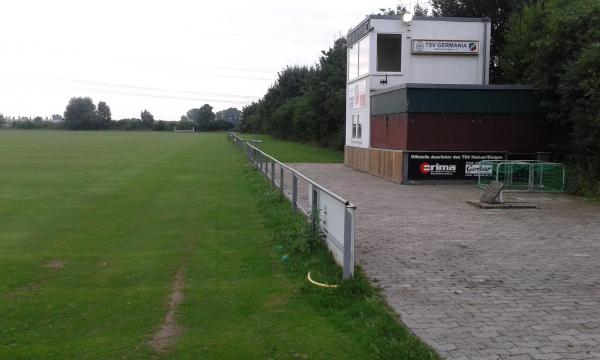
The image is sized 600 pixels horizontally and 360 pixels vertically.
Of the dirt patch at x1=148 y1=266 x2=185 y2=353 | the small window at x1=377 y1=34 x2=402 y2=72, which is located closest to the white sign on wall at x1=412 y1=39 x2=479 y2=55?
the small window at x1=377 y1=34 x2=402 y2=72

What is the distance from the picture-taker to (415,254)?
351 inches

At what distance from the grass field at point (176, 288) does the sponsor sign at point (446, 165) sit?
6506 millimetres

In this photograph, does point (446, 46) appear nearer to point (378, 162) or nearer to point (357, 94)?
point (357, 94)

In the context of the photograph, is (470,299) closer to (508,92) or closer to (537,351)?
(537,351)

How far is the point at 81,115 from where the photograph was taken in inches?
5069

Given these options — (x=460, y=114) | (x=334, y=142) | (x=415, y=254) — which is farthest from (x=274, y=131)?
(x=415, y=254)

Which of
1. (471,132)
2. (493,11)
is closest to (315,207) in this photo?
(471,132)

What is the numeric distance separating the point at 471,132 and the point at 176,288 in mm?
14570

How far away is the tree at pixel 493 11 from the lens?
106ft

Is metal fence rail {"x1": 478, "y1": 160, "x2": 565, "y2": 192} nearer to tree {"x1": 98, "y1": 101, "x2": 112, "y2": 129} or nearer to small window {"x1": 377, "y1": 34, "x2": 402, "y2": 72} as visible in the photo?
small window {"x1": 377, "y1": 34, "x2": 402, "y2": 72}

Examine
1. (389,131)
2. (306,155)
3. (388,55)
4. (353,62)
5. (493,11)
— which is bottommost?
(306,155)

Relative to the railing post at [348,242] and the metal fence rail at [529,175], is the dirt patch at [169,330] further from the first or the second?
the metal fence rail at [529,175]

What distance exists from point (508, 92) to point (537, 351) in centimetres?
1595

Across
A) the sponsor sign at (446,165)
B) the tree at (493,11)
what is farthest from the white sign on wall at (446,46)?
the tree at (493,11)
